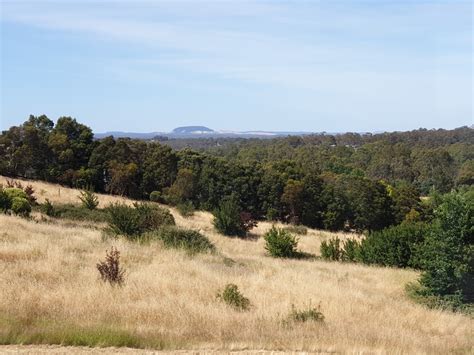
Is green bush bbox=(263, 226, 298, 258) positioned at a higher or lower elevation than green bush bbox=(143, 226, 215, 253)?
lower

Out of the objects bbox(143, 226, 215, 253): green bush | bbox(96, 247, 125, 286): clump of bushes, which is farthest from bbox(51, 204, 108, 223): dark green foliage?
bbox(96, 247, 125, 286): clump of bushes

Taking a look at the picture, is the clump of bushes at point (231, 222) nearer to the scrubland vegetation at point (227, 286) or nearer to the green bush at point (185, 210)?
the scrubland vegetation at point (227, 286)

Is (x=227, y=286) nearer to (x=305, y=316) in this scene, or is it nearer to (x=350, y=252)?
(x=305, y=316)

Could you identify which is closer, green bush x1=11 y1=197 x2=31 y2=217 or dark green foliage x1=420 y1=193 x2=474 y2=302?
dark green foliage x1=420 y1=193 x2=474 y2=302

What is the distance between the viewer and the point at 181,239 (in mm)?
17188

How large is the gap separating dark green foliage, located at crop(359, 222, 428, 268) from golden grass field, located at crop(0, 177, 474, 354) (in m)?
5.81

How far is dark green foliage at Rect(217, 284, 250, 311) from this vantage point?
29.6ft

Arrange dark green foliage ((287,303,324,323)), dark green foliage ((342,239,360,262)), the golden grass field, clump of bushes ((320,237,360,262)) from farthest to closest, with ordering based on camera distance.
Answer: clump of bushes ((320,237,360,262)) → dark green foliage ((342,239,360,262)) → dark green foliage ((287,303,324,323)) → the golden grass field

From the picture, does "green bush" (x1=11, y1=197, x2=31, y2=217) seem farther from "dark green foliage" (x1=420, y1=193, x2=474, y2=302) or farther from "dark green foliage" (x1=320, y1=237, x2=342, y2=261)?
"dark green foliage" (x1=420, y1=193, x2=474, y2=302)

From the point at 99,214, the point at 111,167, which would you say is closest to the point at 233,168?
the point at 111,167

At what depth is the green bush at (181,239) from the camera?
16316 millimetres

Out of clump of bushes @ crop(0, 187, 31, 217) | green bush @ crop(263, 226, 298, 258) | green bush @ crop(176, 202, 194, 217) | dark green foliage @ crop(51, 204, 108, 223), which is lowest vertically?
green bush @ crop(176, 202, 194, 217)

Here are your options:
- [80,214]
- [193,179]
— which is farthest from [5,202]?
[193,179]

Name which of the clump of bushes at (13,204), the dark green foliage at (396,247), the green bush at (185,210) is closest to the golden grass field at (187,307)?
the dark green foliage at (396,247)
